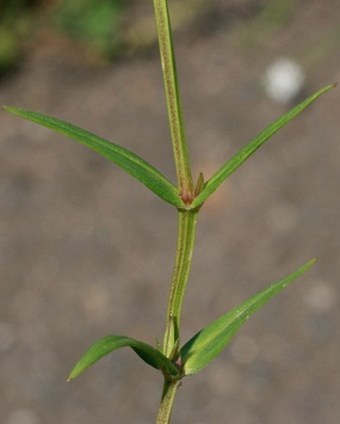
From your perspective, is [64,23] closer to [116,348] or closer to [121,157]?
[121,157]

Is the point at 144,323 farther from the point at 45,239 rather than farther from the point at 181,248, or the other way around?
the point at 181,248

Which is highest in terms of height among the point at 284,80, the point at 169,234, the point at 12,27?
the point at 12,27

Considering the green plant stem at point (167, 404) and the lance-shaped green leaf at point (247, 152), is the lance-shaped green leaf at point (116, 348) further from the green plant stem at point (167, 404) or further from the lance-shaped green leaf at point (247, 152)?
the lance-shaped green leaf at point (247, 152)

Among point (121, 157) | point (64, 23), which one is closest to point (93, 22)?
point (64, 23)

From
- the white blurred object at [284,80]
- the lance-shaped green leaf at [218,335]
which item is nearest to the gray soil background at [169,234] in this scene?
the white blurred object at [284,80]

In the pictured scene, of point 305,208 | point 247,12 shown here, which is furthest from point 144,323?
point 247,12

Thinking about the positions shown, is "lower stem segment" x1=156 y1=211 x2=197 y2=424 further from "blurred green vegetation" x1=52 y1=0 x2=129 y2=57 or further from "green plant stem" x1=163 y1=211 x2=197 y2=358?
"blurred green vegetation" x1=52 y1=0 x2=129 y2=57

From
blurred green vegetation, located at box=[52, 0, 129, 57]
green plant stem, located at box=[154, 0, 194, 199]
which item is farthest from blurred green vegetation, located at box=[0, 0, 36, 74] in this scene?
green plant stem, located at box=[154, 0, 194, 199]
